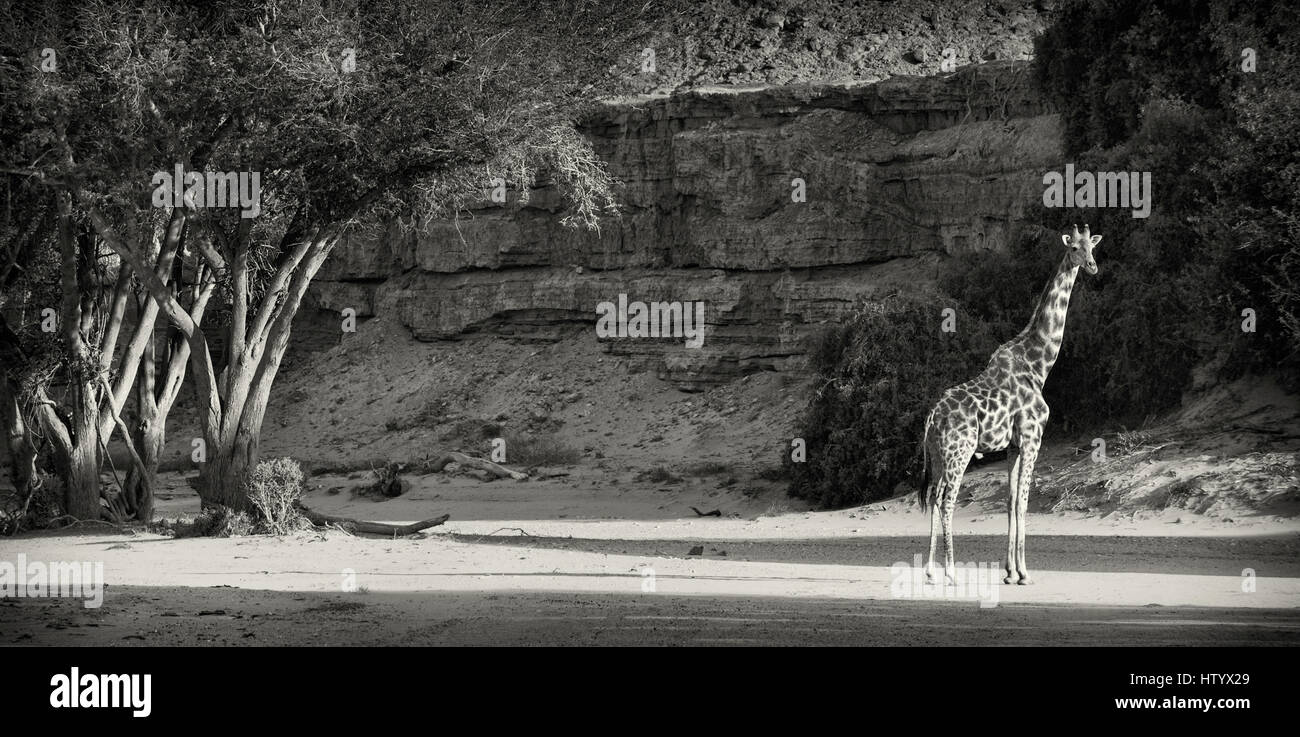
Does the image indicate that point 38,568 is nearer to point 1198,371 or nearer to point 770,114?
point 1198,371

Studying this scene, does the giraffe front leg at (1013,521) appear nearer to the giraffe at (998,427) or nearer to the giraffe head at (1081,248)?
the giraffe at (998,427)

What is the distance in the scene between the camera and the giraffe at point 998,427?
533 inches

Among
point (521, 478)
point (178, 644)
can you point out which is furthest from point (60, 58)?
point (521, 478)

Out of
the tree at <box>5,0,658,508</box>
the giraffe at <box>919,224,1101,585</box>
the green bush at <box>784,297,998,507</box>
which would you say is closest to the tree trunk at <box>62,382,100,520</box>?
the tree at <box>5,0,658,508</box>

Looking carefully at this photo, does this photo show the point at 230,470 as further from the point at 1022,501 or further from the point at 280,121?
the point at 1022,501

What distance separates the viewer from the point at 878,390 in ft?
82.4

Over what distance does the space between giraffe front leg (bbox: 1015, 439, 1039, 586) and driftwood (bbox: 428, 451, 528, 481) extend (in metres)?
21.1

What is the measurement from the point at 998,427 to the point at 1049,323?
5.02ft

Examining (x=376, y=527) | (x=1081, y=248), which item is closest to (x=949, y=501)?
(x=1081, y=248)

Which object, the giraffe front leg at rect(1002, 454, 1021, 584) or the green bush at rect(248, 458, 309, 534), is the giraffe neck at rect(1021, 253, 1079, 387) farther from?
the green bush at rect(248, 458, 309, 534)

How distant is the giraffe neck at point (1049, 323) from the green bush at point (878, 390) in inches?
364

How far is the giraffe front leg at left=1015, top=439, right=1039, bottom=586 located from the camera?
13.3 metres

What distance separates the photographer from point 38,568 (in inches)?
656

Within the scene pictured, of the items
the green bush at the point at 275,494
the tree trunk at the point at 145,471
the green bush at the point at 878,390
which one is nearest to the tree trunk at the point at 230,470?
the green bush at the point at 275,494
